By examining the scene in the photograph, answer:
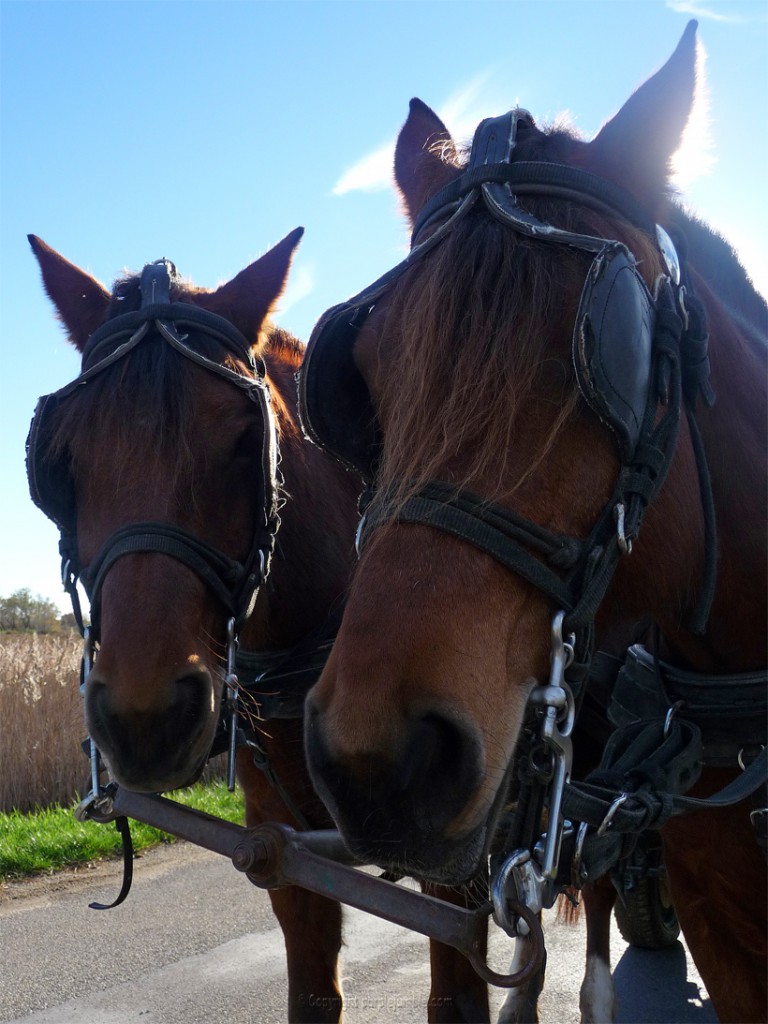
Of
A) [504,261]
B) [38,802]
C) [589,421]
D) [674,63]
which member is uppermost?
[674,63]

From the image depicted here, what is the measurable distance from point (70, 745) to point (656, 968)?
5.11 metres

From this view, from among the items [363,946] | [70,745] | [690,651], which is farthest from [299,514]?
[70,745]

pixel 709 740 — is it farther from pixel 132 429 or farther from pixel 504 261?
pixel 132 429

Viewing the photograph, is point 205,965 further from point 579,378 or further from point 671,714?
point 579,378

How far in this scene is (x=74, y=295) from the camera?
304 centimetres

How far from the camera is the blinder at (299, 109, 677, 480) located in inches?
55.8

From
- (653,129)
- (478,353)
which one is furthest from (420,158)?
(478,353)

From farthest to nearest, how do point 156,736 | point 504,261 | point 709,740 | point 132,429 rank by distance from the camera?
point 132,429
point 156,736
point 709,740
point 504,261

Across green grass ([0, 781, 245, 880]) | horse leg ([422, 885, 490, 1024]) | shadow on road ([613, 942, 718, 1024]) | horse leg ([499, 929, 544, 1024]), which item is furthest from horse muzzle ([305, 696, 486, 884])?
green grass ([0, 781, 245, 880])

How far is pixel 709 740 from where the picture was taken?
1967mm

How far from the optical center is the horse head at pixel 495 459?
4.09ft

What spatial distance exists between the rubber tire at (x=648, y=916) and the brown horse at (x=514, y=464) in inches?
72.3

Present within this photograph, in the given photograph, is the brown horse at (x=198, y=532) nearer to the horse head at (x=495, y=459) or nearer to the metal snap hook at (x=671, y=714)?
the horse head at (x=495, y=459)

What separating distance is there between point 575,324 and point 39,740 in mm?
7042
